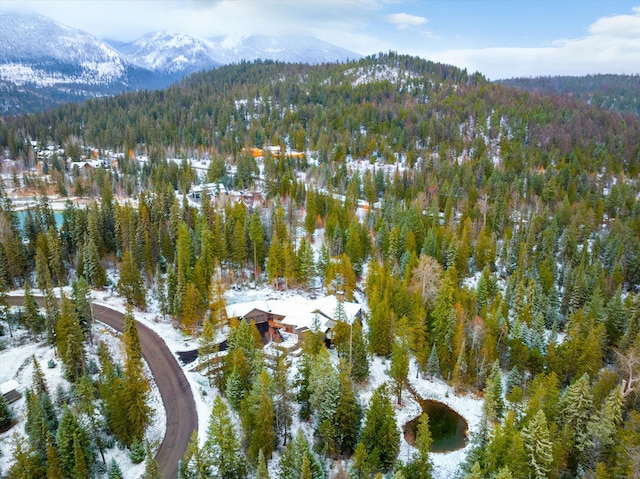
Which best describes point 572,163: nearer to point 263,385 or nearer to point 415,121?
point 415,121

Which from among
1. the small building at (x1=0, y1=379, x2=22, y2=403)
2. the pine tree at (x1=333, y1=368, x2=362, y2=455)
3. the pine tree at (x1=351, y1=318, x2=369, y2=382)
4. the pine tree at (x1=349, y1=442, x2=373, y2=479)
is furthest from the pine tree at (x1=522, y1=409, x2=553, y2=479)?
the small building at (x1=0, y1=379, x2=22, y2=403)

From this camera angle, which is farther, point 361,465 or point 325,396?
point 325,396

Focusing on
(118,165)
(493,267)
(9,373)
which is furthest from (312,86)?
(9,373)

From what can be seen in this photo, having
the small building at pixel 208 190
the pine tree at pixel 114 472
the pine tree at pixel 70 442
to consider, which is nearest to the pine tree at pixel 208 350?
the pine tree at pixel 114 472

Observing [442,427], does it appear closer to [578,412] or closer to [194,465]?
[578,412]

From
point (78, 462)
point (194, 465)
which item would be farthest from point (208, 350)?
point (78, 462)

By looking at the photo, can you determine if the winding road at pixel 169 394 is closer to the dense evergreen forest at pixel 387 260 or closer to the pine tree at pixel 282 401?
the dense evergreen forest at pixel 387 260
